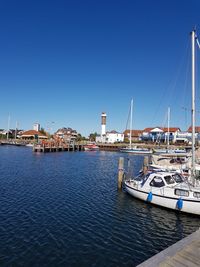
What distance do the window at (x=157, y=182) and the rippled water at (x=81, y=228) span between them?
2.09 metres

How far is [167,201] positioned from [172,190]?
1.06 metres

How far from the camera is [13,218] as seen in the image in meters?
18.5

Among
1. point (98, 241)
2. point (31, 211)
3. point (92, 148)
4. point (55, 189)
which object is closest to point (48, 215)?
point (31, 211)

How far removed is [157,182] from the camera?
22.7 metres

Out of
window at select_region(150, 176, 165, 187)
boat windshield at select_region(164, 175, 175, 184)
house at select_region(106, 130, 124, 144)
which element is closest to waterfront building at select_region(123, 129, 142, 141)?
house at select_region(106, 130, 124, 144)

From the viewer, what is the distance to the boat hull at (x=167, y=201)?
19.3 m

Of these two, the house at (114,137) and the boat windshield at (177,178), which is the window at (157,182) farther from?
the house at (114,137)

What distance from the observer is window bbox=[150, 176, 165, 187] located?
73.0 ft

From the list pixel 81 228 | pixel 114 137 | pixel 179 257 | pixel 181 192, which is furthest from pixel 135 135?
pixel 179 257

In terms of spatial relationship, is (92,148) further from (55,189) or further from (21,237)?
(21,237)

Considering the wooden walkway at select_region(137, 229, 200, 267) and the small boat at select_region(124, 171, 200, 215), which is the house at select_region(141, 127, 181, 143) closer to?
the small boat at select_region(124, 171, 200, 215)

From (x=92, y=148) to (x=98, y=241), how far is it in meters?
97.9

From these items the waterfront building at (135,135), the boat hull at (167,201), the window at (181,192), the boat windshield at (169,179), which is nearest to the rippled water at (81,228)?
the boat hull at (167,201)

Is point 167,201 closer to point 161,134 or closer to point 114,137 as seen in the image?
point 161,134
